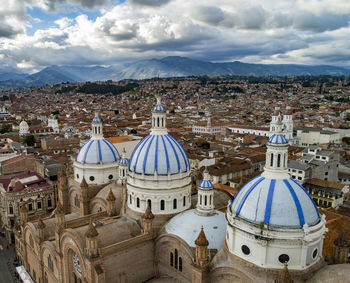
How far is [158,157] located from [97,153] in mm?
11913

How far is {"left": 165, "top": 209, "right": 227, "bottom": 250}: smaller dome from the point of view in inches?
885

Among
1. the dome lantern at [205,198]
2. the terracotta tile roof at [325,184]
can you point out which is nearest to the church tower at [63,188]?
the dome lantern at [205,198]

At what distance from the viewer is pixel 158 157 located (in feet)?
88.1

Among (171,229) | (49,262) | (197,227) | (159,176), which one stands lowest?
(49,262)

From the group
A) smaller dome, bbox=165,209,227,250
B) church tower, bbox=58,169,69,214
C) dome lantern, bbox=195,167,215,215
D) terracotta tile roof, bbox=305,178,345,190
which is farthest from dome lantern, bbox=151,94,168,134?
terracotta tile roof, bbox=305,178,345,190

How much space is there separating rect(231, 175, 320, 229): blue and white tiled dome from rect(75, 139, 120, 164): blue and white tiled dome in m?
20.4

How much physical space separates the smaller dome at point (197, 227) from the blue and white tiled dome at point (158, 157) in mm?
4287

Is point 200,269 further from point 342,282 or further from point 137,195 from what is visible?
point 137,195

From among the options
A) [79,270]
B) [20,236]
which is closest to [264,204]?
[79,270]

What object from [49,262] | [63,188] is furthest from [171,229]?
[63,188]

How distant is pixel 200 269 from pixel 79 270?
10683 millimetres

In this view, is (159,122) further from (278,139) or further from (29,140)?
(29,140)

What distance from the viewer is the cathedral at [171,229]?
18.0m

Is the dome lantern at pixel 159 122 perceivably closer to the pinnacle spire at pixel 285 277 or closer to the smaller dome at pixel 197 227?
the smaller dome at pixel 197 227
